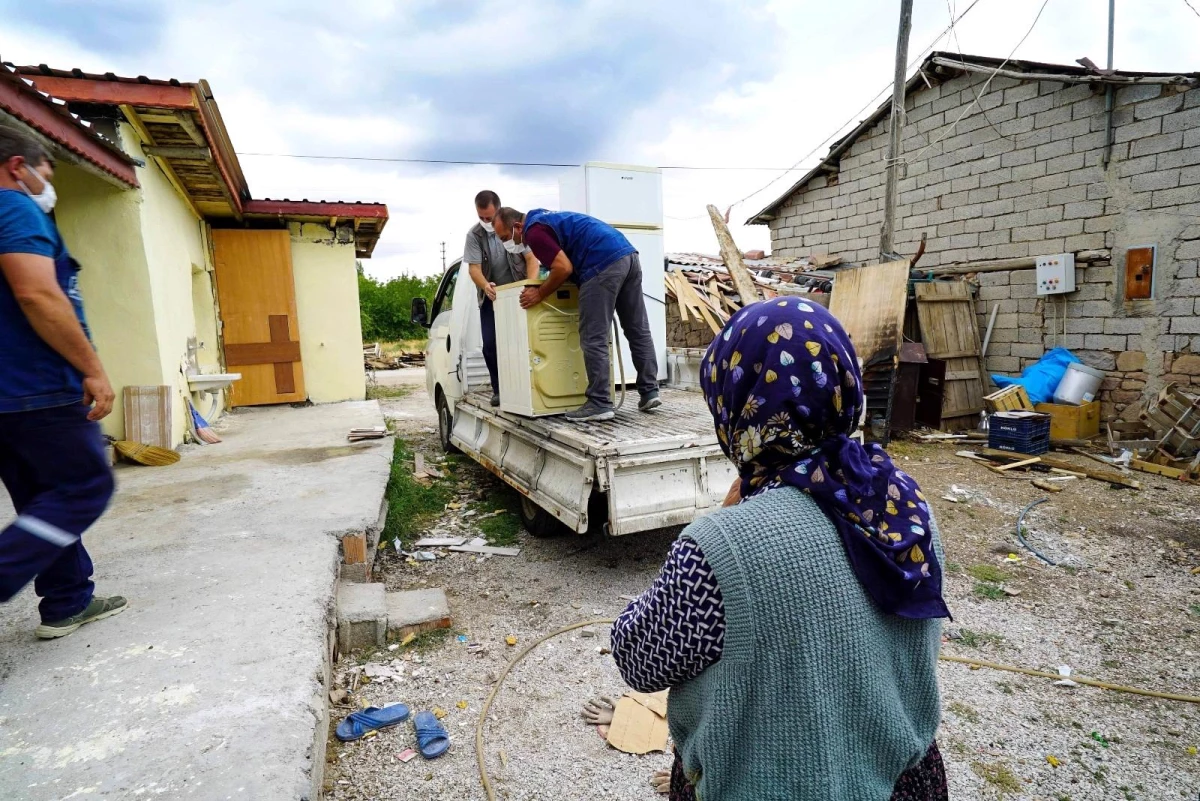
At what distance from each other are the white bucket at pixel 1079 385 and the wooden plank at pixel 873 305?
2.09 metres

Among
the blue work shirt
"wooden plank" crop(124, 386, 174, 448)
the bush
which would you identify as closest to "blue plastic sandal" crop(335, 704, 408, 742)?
the blue work shirt

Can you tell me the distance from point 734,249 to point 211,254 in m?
7.42

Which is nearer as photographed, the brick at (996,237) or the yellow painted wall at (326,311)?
the yellow painted wall at (326,311)

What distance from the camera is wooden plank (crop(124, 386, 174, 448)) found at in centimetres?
546

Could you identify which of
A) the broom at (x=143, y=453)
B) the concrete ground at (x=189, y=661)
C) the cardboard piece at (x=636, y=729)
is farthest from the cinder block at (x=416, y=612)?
the broom at (x=143, y=453)

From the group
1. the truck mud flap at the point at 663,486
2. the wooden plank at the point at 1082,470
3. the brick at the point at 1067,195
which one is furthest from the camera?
the brick at the point at 1067,195

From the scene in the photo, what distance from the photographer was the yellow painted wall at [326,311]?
909 centimetres

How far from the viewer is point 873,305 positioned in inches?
352

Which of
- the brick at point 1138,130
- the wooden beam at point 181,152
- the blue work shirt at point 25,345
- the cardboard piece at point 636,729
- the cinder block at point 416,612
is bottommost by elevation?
the cardboard piece at point 636,729

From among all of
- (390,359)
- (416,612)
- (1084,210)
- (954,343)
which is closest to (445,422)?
(416,612)

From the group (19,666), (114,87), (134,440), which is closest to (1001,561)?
(19,666)

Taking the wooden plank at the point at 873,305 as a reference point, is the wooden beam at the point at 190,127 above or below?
above

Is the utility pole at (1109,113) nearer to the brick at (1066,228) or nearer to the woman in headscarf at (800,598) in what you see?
the brick at (1066,228)

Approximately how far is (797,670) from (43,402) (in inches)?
103
